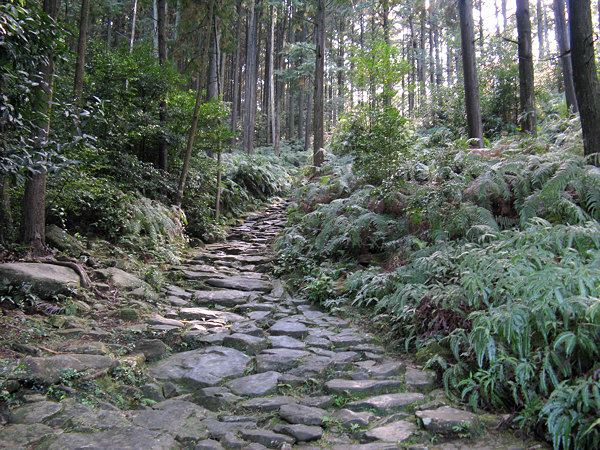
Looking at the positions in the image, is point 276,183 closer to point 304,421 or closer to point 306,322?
point 306,322

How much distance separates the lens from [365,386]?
3340 millimetres

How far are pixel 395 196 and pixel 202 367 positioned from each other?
4509 mm

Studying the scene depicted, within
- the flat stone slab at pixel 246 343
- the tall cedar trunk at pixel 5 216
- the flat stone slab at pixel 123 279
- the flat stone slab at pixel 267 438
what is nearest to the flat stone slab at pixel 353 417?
the flat stone slab at pixel 267 438

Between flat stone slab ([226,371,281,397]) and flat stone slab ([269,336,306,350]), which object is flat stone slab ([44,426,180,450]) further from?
flat stone slab ([269,336,306,350])

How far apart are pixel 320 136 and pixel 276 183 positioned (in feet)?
14.0

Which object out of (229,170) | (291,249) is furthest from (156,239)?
(229,170)

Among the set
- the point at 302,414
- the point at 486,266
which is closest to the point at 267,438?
the point at 302,414

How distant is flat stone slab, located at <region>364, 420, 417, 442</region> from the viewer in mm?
2584

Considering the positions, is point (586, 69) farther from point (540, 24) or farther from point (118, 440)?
point (540, 24)

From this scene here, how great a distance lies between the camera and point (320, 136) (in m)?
13.9

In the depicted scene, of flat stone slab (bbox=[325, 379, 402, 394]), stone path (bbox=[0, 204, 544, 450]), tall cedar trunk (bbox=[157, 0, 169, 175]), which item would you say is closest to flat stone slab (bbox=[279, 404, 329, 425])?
stone path (bbox=[0, 204, 544, 450])

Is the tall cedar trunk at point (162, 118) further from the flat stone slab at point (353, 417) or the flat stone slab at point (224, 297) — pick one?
the flat stone slab at point (353, 417)

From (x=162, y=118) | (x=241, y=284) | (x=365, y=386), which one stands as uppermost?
(x=162, y=118)

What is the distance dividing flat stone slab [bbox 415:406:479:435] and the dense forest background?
19 centimetres
